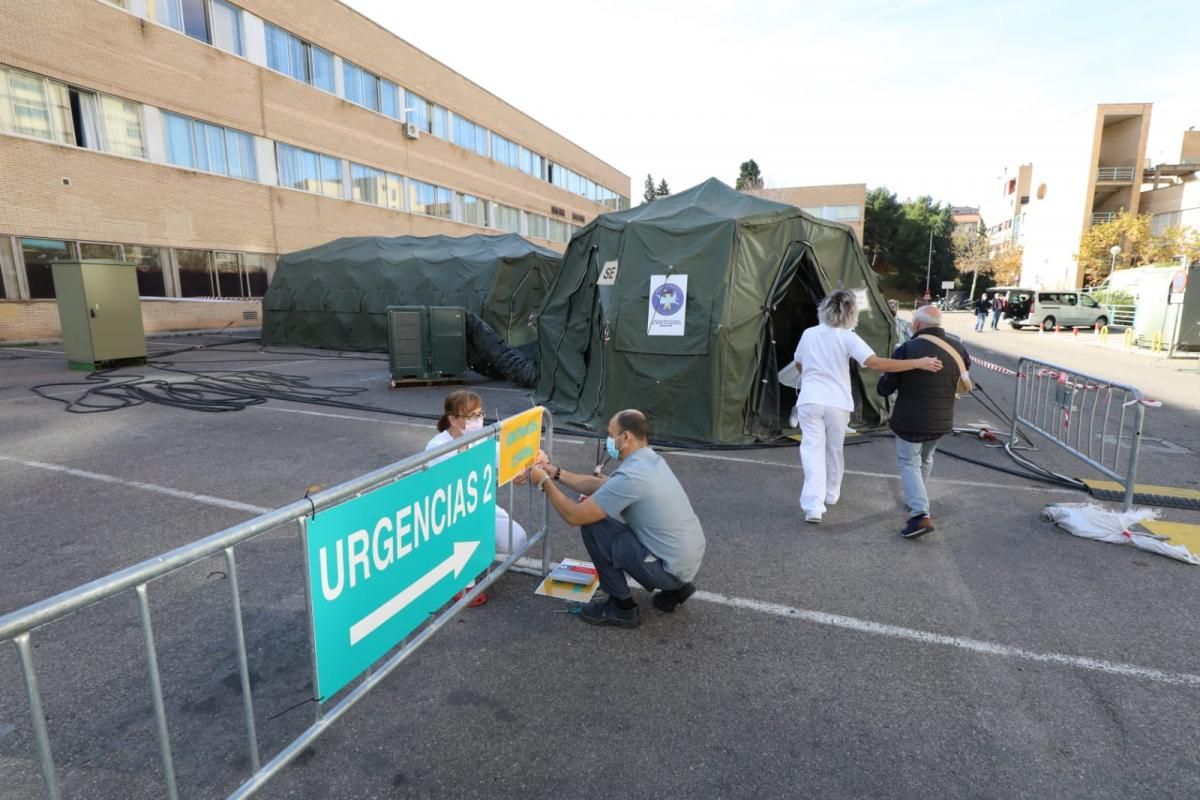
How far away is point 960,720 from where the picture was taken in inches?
115

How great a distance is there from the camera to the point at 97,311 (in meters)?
12.3

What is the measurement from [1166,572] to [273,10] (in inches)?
1153

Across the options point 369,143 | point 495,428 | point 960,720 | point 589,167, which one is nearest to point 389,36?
point 369,143

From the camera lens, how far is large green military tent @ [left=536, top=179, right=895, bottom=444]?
7.86m

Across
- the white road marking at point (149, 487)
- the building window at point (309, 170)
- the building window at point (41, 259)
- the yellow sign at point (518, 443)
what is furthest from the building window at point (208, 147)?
the yellow sign at point (518, 443)

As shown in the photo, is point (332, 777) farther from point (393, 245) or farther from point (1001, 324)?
point (1001, 324)

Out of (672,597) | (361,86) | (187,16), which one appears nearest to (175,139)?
(187,16)

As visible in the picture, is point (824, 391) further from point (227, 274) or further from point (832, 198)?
point (832, 198)

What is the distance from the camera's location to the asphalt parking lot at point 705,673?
2.57 meters

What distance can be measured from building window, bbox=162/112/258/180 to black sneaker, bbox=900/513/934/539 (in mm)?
23901

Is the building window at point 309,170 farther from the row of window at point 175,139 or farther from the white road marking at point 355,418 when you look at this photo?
the white road marking at point 355,418

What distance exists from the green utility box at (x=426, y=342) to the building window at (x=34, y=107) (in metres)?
13.5

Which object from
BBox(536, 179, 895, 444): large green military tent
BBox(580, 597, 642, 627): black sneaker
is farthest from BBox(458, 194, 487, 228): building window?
BBox(580, 597, 642, 627): black sneaker

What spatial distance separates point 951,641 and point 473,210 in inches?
1468
